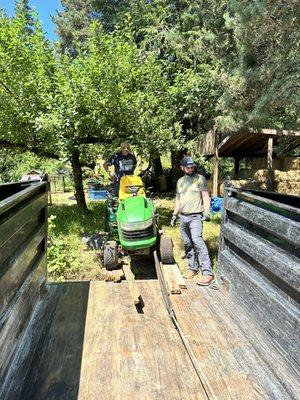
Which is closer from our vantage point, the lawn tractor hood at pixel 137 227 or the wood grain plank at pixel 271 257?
the wood grain plank at pixel 271 257

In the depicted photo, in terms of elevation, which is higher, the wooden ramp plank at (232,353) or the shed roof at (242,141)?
the shed roof at (242,141)

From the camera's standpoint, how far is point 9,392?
6.49 ft

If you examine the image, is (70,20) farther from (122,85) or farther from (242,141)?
(122,85)

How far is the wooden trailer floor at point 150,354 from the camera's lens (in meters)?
1.99

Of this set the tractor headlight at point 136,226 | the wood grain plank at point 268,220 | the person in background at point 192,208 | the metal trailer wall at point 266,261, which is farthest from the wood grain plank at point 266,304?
→ the person in background at point 192,208

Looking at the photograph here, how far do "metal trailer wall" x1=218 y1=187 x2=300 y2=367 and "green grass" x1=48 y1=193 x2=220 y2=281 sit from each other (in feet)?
8.77

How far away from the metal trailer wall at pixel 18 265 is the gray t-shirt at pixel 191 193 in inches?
108

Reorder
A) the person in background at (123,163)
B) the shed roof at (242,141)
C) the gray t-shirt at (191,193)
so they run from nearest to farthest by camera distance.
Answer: the gray t-shirt at (191,193) < the person in background at (123,163) < the shed roof at (242,141)

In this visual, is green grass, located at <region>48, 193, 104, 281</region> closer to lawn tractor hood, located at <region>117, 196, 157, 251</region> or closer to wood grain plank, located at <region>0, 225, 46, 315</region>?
lawn tractor hood, located at <region>117, 196, 157, 251</region>

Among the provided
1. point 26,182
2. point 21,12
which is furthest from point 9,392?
point 21,12

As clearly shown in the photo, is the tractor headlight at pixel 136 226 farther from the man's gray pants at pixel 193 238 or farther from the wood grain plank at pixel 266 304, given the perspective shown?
the wood grain plank at pixel 266 304

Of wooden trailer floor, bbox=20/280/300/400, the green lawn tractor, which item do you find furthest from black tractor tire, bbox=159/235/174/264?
wooden trailer floor, bbox=20/280/300/400

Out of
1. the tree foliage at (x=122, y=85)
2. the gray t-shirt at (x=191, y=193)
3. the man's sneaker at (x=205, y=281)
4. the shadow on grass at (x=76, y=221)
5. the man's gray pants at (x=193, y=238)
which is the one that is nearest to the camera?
the man's sneaker at (x=205, y=281)

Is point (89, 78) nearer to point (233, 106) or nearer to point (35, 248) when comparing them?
point (233, 106)
